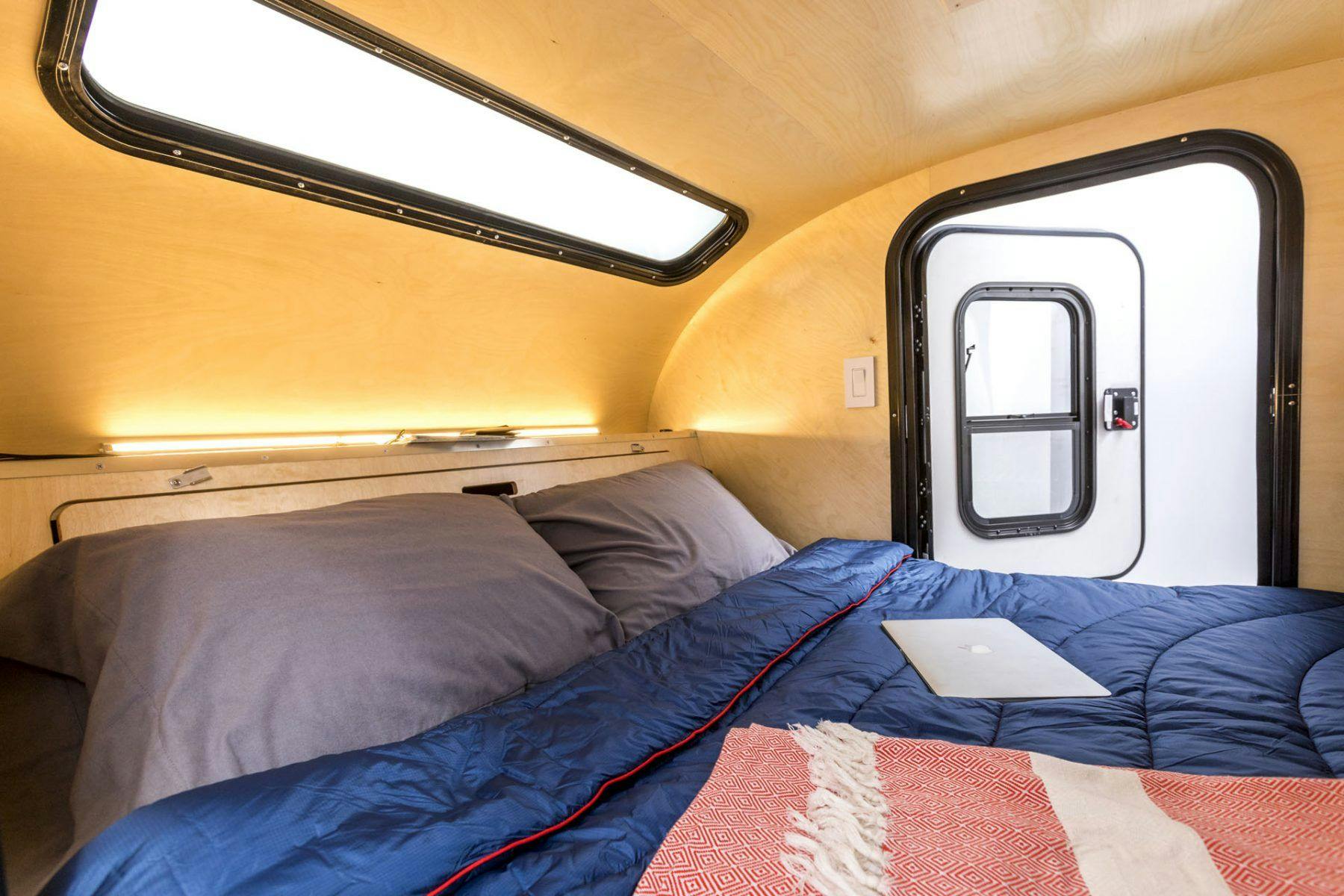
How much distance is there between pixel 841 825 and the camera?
2.13 feet

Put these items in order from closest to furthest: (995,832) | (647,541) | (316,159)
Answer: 1. (995,832)
2. (316,159)
3. (647,541)

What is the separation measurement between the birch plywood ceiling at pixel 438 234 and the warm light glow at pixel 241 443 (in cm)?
3

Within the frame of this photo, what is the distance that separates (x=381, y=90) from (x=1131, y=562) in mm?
3715

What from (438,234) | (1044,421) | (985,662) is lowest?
(985,662)

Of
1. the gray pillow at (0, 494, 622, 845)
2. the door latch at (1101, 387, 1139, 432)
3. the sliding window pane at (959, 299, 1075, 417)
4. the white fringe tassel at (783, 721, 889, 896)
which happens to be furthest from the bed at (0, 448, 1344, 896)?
the door latch at (1101, 387, 1139, 432)

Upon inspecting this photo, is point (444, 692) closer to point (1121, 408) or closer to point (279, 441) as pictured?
point (279, 441)

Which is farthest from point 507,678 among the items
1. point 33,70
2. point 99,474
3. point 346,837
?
point 33,70

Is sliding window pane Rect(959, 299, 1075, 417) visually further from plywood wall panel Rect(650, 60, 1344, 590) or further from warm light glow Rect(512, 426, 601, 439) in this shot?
warm light glow Rect(512, 426, 601, 439)

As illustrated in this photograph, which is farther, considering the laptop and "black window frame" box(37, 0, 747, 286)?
the laptop

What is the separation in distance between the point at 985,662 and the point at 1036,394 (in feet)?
7.63

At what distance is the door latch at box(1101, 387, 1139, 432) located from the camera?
305cm

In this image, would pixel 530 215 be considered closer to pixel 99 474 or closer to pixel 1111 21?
pixel 99 474

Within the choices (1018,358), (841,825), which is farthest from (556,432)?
(1018,358)

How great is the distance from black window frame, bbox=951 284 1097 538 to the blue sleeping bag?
4.26 ft
